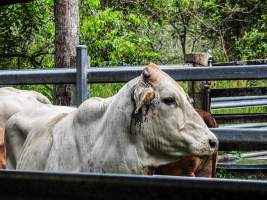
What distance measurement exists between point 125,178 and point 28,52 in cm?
1618

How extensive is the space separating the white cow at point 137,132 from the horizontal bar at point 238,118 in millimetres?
4821

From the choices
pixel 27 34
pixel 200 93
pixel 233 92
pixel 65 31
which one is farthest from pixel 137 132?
pixel 27 34

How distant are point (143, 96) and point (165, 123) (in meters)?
0.25

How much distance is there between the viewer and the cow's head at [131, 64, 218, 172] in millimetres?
5426

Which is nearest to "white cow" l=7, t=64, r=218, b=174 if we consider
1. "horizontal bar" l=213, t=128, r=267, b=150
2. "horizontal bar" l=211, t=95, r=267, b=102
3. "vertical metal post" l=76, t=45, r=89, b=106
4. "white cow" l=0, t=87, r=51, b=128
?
"horizontal bar" l=213, t=128, r=267, b=150

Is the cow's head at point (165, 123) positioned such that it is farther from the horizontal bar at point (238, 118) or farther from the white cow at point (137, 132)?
the horizontal bar at point (238, 118)

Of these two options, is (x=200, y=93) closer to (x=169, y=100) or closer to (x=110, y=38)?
(x=169, y=100)

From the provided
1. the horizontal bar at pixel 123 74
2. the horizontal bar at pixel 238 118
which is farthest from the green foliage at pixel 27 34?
the horizontal bar at pixel 123 74

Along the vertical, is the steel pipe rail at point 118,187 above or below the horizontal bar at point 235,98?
above

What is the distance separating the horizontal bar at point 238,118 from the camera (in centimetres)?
1072

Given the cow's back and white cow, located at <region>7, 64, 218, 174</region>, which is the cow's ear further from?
the cow's back

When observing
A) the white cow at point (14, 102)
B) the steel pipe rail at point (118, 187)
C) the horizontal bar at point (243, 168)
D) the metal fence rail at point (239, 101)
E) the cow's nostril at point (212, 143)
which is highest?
the steel pipe rail at point (118, 187)

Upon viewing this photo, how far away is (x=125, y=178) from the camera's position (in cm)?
206

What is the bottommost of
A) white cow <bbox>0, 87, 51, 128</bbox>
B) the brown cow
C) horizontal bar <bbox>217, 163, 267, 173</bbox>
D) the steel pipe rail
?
horizontal bar <bbox>217, 163, 267, 173</bbox>
